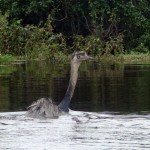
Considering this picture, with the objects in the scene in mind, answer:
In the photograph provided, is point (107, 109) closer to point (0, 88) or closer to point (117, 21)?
point (0, 88)

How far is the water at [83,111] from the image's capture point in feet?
38.5

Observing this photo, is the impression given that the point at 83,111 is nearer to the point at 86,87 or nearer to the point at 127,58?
the point at 86,87

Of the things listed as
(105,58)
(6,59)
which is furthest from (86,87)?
(105,58)

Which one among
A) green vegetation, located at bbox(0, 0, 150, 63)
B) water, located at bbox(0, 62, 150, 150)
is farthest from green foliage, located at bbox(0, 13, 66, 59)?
water, located at bbox(0, 62, 150, 150)

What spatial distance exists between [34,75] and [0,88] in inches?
178

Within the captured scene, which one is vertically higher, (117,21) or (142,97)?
(117,21)

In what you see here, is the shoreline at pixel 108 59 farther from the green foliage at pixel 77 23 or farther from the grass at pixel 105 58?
the green foliage at pixel 77 23

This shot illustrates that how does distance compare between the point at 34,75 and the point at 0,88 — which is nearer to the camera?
the point at 0,88

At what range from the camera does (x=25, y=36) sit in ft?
127

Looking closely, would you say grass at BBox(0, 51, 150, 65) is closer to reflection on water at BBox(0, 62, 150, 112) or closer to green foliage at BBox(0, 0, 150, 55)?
green foliage at BBox(0, 0, 150, 55)

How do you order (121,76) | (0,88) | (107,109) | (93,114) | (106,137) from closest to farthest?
(106,137) → (93,114) → (107,109) → (0,88) → (121,76)

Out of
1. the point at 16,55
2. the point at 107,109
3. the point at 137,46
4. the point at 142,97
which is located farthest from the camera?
the point at 137,46

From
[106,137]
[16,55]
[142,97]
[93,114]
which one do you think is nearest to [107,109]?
[93,114]

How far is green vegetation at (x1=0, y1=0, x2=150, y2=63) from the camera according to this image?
37.3 meters
